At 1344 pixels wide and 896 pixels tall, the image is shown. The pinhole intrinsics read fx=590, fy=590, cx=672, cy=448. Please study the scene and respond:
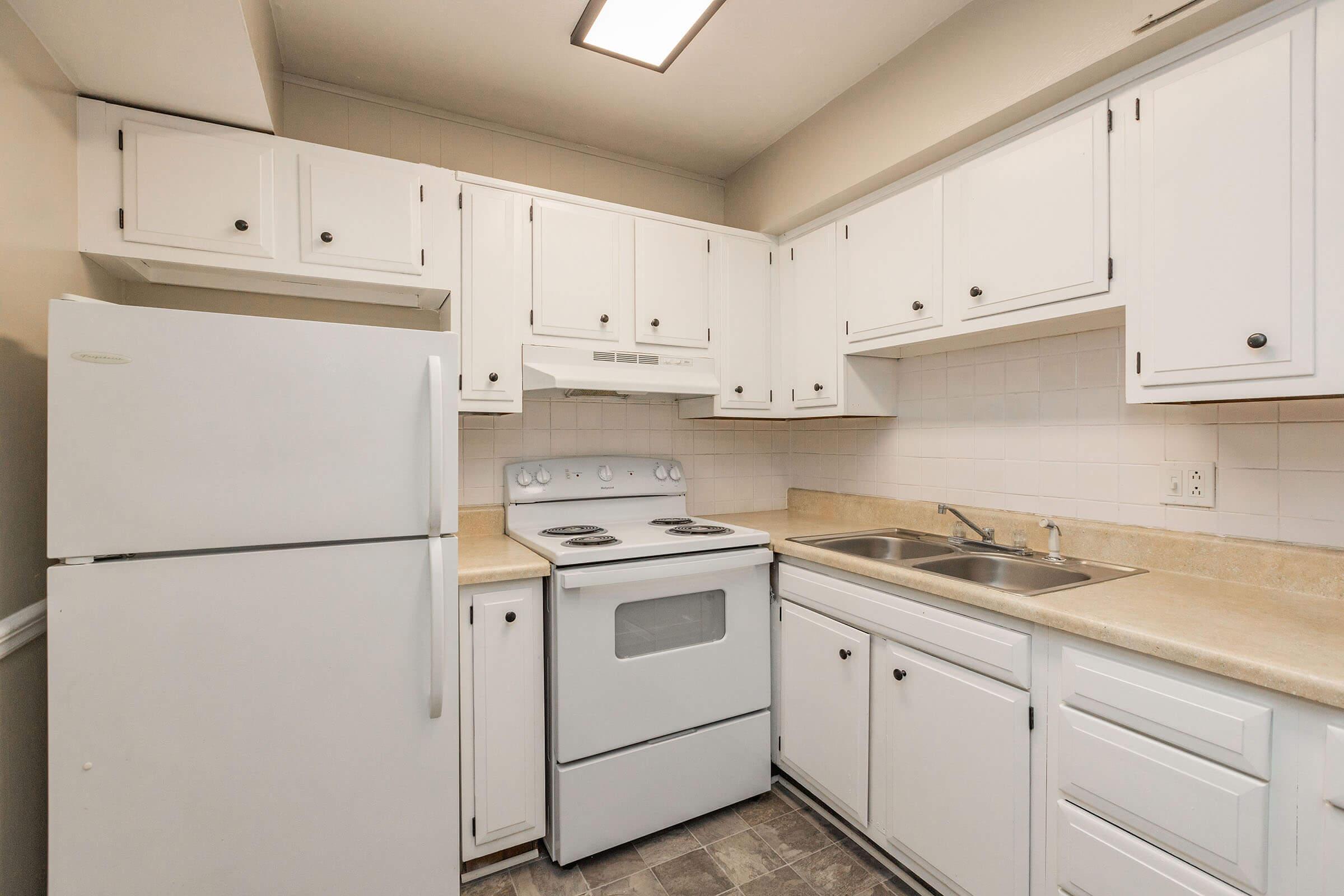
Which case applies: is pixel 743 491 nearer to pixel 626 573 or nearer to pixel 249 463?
pixel 626 573

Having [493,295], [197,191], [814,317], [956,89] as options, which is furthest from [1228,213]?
[197,191]

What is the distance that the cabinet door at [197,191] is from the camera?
1.56 m

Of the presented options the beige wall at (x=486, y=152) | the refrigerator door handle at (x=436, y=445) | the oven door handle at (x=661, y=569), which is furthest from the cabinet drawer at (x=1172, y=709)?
the beige wall at (x=486, y=152)

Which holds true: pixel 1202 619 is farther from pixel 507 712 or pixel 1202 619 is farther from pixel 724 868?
pixel 507 712

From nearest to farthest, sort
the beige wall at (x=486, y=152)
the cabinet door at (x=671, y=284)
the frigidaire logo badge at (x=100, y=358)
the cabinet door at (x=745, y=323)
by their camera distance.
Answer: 1. the frigidaire logo badge at (x=100, y=358)
2. the beige wall at (x=486, y=152)
3. the cabinet door at (x=671, y=284)
4. the cabinet door at (x=745, y=323)

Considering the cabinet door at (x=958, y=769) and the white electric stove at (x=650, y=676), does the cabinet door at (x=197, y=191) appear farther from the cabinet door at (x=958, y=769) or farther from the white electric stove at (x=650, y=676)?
the cabinet door at (x=958, y=769)

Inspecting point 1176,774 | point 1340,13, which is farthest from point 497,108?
point 1176,774

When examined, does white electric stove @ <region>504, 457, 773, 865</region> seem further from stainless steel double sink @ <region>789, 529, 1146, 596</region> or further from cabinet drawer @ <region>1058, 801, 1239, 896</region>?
cabinet drawer @ <region>1058, 801, 1239, 896</region>

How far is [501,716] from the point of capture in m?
1.73

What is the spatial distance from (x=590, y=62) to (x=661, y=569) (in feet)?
5.66

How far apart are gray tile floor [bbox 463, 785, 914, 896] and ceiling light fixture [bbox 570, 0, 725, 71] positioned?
249 centimetres

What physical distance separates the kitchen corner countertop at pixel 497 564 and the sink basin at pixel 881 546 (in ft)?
3.21

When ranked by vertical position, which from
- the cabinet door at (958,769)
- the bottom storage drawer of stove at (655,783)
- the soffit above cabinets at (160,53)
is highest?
the soffit above cabinets at (160,53)

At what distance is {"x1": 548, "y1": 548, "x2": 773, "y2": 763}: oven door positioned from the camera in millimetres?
1772
